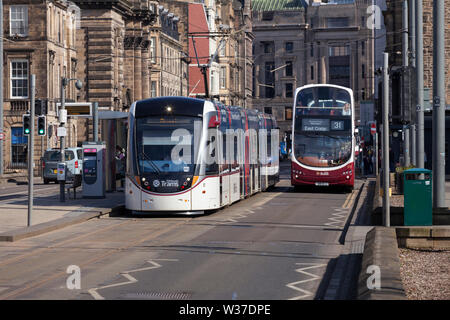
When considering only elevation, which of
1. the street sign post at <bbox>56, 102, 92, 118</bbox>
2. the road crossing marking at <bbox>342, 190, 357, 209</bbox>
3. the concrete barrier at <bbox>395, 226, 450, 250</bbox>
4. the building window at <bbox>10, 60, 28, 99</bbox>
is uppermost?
the building window at <bbox>10, 60, 28, 99</bbox>

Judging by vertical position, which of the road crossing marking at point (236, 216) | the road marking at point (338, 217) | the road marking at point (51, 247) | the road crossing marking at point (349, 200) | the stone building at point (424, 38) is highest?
the stone building at point (424, 38)

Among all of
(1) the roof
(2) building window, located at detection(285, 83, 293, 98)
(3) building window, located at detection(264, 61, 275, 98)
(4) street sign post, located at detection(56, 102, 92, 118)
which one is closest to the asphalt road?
(4) street sign post, located at detection(56, 102, 92, 118)

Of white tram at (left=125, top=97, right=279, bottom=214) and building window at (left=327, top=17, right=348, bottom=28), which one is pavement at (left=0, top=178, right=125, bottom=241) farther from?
building window at (left=327, top=17, right=348, bottom=28)

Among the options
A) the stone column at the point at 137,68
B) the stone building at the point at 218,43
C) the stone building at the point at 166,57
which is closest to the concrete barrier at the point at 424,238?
the stone column at the point at 137,68

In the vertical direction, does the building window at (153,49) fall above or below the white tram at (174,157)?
above

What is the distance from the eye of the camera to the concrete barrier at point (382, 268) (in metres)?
10.5

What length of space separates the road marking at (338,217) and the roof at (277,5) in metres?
145

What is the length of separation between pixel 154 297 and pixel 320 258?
18.4 feet

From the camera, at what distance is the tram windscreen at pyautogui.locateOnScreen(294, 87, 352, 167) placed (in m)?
40.6

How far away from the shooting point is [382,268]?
12633 millimetres

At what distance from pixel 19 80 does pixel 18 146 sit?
4.39 meters

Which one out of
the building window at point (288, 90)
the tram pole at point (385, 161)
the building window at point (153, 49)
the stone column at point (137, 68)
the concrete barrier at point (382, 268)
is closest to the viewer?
the concrete barrier at point (382, 268)

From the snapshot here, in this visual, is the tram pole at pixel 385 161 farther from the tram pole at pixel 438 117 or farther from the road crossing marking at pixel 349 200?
the road crossing marking at pixel 349 200
